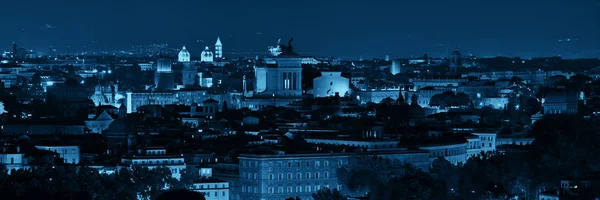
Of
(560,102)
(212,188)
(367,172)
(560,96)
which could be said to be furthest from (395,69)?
(212,188)

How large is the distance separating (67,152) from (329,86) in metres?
49.2

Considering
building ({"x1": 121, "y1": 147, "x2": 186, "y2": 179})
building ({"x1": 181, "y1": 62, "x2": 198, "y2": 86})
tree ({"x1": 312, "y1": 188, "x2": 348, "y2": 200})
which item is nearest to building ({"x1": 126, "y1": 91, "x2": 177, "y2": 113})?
building ({"x1": 181, "y1": 62, "x2": 198, "y2": 86})

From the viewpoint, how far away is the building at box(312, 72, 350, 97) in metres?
128

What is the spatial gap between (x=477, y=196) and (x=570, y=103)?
49.3 meters

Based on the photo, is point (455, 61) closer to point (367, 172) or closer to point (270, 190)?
point (270, 190)

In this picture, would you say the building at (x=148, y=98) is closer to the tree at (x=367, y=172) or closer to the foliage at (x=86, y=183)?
the tree at (x=367, y=172)

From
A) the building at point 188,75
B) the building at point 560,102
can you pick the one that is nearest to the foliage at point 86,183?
the building at point 560,102

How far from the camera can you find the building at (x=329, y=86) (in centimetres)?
12756

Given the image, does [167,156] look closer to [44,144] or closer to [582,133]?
[44,144]

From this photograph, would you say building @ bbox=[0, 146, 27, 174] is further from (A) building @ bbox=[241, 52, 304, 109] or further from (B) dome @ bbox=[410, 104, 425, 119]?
(A) building @ bbox=[241, 52, 304, 109]

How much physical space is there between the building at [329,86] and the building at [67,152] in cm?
4776

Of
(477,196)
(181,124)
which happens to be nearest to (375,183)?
(477,196)

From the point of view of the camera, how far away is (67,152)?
7988 cm

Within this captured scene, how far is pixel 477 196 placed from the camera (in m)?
68.1
